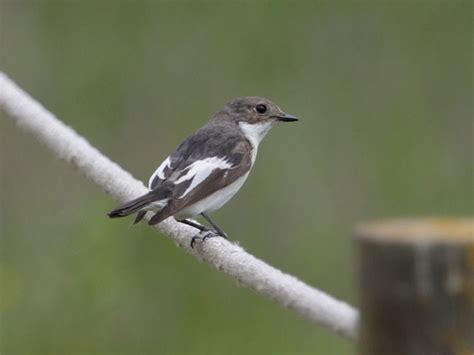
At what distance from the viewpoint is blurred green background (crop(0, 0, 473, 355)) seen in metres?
6.64

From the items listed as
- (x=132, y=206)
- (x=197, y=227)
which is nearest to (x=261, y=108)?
(x=197, y=227)

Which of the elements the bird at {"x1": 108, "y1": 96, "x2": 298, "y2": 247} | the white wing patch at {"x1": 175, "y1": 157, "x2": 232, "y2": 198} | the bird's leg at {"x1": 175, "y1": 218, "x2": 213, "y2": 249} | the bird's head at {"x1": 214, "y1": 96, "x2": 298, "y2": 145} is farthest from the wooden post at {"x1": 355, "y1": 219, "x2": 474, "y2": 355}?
the bird's head at {"x1": 214, "y1": 96, "x2": 298, "y2": 145}

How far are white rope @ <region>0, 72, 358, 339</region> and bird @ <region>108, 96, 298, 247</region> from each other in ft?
0.32

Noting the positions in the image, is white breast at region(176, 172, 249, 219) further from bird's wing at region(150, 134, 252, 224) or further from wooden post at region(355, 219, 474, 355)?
wooden post at region(355, 219, 474, 355)

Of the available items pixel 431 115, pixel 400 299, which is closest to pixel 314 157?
pixel 431 115

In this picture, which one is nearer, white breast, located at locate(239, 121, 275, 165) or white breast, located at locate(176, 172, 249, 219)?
white breast, located at locate(176, 172, 249, 219)

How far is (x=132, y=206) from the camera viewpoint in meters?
4.16

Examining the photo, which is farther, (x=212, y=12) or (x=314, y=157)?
(x=212, y=12)

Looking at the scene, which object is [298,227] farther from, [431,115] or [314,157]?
[431,115]

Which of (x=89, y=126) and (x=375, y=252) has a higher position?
(x=375, y=252)

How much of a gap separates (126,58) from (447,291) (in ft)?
24.1

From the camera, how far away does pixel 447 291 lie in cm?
165

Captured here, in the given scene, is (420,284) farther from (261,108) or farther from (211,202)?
(261,108)

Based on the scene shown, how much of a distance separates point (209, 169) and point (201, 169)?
4 centimetres
